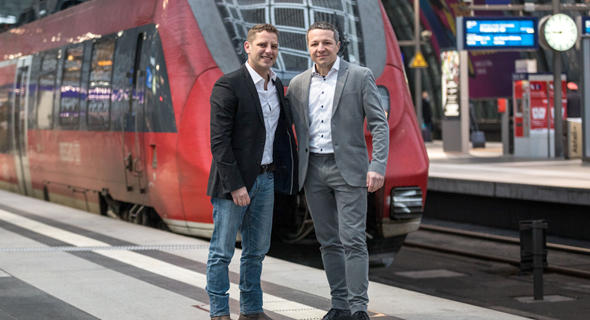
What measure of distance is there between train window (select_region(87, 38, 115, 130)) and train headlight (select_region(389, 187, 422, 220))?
3.39 metres

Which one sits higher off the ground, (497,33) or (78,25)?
(497,33)

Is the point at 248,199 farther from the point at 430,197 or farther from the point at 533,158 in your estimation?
the point at 533,158

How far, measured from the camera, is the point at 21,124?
11.9 meters

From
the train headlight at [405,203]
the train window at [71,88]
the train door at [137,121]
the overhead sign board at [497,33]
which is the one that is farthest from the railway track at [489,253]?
the overhead sign board at [497,33]

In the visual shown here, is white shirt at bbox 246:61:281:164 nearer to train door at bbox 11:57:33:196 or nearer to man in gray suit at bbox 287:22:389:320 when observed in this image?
man in gray suit at bbox 287:22:389:320

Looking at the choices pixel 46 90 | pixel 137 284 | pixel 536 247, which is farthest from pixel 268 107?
pixel 46 90

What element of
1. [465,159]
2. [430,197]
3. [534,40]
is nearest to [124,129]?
[430,197]

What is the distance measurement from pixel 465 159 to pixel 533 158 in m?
1.47

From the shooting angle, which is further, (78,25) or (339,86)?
(78,25)

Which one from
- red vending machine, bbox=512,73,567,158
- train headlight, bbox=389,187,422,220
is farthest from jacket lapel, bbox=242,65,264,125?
red vending machine, bbox=512,73,567,158

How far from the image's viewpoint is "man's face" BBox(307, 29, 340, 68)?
407 cm

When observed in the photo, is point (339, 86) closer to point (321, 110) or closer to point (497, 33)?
point (321, 110)

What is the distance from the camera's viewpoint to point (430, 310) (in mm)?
4523

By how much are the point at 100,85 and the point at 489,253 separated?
524 cm
